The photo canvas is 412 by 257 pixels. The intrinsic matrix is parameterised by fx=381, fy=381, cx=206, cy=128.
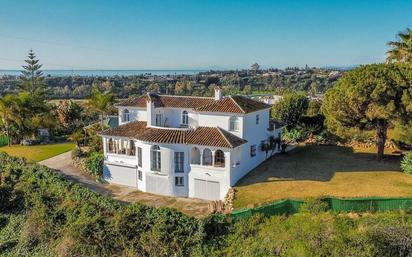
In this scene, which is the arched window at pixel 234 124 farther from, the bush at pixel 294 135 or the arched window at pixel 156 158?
the bush at pixel 294 135

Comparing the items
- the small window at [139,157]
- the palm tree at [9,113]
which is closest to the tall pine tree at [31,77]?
the palm tree at [9,113]

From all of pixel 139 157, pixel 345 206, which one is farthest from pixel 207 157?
pixel 345 206

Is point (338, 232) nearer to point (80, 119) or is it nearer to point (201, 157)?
point (201, 157)

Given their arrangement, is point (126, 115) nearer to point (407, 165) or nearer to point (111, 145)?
point (111, 145)

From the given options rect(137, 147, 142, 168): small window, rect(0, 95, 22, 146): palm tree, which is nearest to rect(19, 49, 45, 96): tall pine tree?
rect(0, 95, 22, 146): palm tree

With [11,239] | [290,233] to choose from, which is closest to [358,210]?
[290,233]

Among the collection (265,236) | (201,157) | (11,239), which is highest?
(201,157)

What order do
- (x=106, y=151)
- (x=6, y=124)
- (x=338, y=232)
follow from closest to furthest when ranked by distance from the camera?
(x=338, y=232), (x=106, y=151), (x=6, y=124)

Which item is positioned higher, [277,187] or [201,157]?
[201,157]
